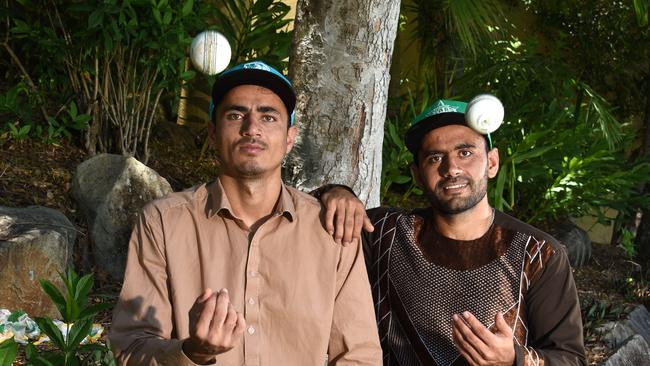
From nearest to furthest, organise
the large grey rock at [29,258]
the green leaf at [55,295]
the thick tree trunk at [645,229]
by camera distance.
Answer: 1. the green leaf at [55,295]
2. the large grey rock at [29,258]
3. the thick tree trunk at [645,229]

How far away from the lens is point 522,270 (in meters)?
3.58

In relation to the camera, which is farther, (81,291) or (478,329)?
(81,291)

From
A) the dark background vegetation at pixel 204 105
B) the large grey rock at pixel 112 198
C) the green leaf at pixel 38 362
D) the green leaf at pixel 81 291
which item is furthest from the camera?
the dark background vegetation at pixel 204 105

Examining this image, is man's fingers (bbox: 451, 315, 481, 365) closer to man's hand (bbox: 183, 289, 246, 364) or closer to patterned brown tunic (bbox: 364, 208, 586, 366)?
patterned brown tunic (bbox: 364, 208, 586, 366)

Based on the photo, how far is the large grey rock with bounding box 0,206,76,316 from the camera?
17.2ft

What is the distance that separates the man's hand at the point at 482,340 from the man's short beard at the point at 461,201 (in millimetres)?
623

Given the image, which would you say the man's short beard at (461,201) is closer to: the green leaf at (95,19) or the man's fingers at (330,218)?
the man's fingers at (330,218)

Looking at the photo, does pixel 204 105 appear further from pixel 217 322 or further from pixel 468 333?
pixel 217 322

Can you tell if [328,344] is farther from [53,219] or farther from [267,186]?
[53,219]

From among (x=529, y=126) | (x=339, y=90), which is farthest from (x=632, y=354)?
(x=339, y=90)

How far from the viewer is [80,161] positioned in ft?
22.8

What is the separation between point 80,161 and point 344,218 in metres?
3.97

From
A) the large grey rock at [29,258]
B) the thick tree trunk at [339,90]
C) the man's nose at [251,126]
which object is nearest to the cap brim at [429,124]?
the man's nose at [251,126]

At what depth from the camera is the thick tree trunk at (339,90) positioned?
15.9 feet
